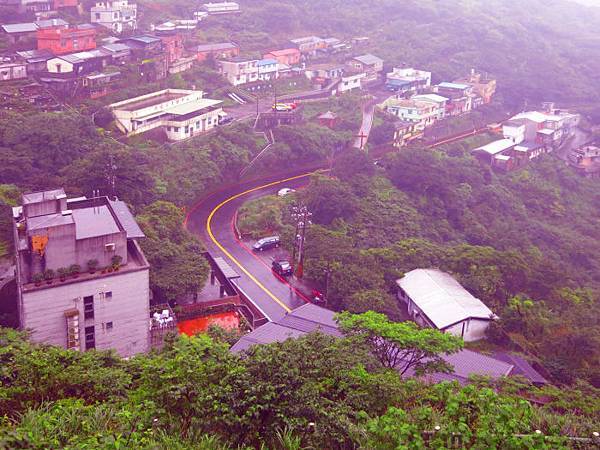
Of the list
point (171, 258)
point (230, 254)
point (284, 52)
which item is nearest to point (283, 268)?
point (230, 254)

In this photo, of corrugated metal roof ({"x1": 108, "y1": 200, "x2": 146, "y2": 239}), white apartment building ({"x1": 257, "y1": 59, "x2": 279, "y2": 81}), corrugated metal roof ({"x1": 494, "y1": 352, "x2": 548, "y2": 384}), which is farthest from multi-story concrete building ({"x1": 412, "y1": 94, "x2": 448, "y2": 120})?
corrugated metal roof ({"x1": 108, "y1": 200, "x2": 146, "y2": 239})

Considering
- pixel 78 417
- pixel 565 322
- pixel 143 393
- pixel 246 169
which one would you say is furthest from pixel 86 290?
pixel 246 169

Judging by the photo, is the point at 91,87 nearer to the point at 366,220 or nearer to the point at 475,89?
the point at 366,220

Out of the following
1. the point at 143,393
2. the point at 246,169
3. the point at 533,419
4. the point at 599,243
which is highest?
the point at 533,419

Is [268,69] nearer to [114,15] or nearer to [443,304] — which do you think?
[114,15]

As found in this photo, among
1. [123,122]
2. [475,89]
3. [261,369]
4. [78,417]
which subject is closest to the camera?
[78,417]

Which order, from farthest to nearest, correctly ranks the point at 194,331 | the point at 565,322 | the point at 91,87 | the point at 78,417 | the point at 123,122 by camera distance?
the point at 91,87, the point at 123,122, the point at 565,322, the point at 194,331, the point at 78,417

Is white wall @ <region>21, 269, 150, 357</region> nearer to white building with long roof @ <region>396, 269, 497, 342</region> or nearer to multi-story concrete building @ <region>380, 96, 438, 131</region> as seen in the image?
white building with long roof @ <region>396, 269, 497, 342</region>
